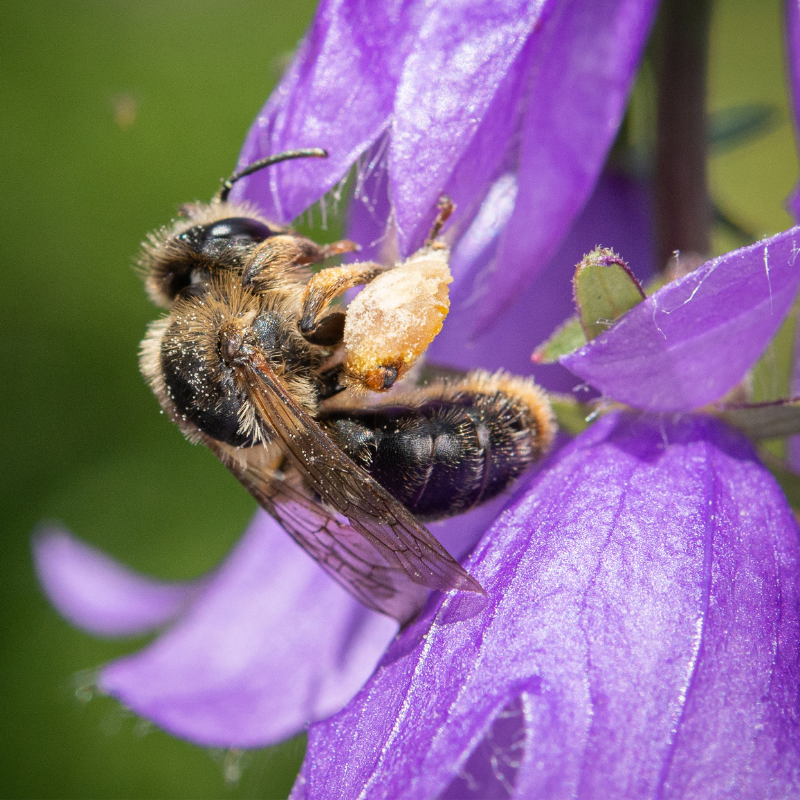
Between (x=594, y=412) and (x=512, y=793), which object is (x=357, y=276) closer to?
(x=594, y=412)

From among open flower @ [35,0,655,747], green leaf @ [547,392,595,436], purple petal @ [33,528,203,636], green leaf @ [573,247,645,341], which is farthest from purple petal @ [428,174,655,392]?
purple petal @ [33,528,203,636]

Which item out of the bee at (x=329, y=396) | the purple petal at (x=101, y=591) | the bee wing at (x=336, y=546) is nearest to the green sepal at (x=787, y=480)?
the bee at (x=329, y=396)

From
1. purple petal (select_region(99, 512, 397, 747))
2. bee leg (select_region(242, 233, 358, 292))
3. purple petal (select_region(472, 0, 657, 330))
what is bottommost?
purple petal (select_region(99, 512, 397, 747))

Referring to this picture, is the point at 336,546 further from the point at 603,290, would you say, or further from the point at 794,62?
the point at 794,62

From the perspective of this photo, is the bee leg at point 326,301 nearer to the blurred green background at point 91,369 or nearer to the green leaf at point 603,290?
the green leaf at point 603,290

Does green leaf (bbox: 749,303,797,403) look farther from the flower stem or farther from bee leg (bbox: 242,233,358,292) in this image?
bee leg (bbox: 242,233,358,292)
